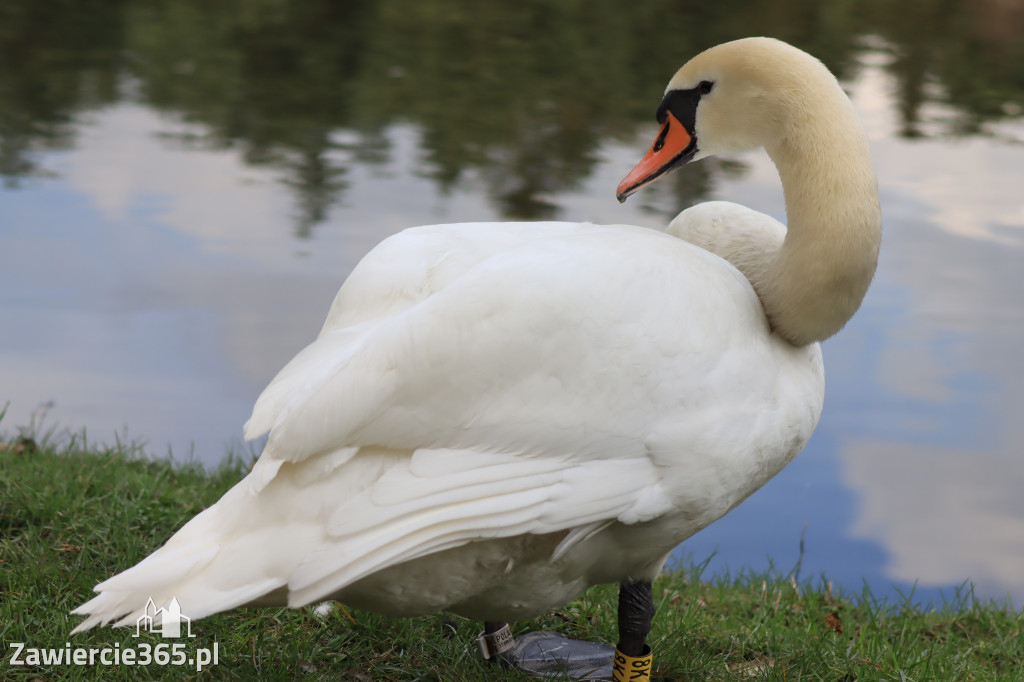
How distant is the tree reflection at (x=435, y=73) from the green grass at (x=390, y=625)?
15.4 feet

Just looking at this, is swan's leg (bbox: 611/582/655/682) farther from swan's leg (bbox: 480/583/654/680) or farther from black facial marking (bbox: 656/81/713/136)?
black facial marking (bbox: 656/81/713/136)

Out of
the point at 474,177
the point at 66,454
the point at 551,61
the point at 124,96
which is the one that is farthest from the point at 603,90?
the point at 66,454

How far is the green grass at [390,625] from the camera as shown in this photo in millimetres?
3213

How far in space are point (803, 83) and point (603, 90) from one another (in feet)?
32.6

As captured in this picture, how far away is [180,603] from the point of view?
7.73 feet

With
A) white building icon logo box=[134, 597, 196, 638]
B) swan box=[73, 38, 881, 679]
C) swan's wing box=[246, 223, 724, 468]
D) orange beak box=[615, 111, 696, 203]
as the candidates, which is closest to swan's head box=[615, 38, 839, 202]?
orange beak box=[615, 111, 696, 203]

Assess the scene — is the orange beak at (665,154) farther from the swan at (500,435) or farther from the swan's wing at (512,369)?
the swan's wing at (512,369)

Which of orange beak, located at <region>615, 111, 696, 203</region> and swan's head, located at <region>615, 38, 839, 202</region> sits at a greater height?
swan's head, located at <region>615, 38, 839, 202</region>

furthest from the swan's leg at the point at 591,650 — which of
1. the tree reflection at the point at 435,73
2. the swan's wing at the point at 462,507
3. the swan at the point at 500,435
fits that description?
the tree reflection at the point at 435,73

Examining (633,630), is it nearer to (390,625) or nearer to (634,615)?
A: (634,615)

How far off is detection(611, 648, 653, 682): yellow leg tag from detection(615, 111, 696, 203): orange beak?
1.32 metres

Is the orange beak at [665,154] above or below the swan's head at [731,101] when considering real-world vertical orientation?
below

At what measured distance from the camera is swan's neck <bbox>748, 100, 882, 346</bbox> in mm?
2840

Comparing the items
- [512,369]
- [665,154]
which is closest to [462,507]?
[512,369]
